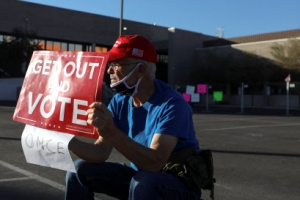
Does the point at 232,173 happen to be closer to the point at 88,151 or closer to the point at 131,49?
the point at 88,151

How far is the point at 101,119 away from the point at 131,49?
0.57 meters

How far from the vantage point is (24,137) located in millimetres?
2674

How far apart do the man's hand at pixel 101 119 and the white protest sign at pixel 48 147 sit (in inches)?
13.8

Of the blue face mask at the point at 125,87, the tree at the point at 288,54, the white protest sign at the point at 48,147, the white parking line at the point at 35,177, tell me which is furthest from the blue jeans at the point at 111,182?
the tree at the point at 288,54

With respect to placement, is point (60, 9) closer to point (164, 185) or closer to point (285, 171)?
point (285, 171)

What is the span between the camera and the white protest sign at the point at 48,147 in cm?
243

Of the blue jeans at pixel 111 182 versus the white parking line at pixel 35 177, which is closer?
the blue jeans at pixel 111 182

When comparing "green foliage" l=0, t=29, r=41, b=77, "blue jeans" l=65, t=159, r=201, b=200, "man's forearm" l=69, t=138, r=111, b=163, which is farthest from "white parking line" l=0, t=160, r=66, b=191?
"green foliage" l=0, t=29, r=41, b=77

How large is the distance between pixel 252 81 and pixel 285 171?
3880 cm

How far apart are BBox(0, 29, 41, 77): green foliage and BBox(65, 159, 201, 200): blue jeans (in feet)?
142

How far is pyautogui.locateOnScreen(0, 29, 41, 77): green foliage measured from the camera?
1715 inches

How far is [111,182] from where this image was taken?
273 centimetres

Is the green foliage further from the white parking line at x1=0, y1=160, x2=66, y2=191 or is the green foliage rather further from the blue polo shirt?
the blue polo shirt

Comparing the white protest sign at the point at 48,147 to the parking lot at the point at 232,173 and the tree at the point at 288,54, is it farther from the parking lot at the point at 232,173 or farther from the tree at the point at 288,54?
the tree at the point at 288,54
